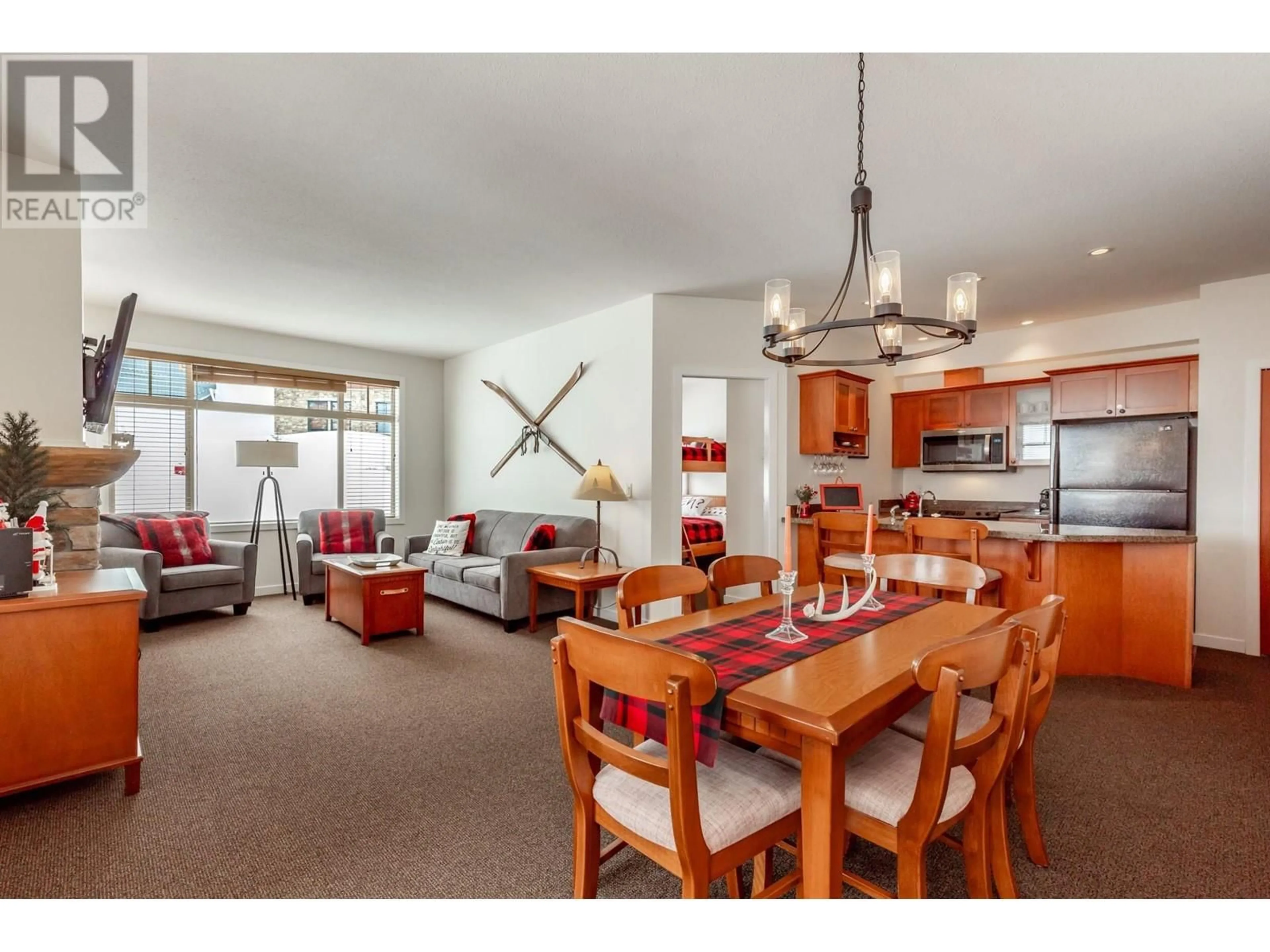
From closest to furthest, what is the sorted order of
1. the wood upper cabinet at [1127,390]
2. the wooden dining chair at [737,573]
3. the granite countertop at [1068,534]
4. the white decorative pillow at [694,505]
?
the wooden dining chair at [737,573] < the granite countertop at [1068,534] < the wood upper cabinet at [1127,390] < the white decorative pillow at [694,505]

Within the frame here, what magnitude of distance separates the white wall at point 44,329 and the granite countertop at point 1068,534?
450cm

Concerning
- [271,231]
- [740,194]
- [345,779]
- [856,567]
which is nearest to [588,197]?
[740,194]

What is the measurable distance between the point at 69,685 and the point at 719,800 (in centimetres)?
230

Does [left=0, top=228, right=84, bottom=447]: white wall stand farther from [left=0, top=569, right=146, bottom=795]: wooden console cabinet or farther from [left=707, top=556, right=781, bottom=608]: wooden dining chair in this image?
[left=707, top=556, right=781, bottom=608]: wooden dining chair

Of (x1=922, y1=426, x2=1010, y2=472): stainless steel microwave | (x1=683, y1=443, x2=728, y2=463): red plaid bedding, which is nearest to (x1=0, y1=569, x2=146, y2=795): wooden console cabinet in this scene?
(x1=683, y1=443, x2=728, y2=463): red plaid bedding

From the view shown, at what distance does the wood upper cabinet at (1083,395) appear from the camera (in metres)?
4.88

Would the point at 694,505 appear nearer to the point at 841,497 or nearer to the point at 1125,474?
the point at 841,497

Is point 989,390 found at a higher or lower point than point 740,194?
lower

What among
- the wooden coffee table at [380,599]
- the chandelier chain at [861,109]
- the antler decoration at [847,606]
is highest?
the chandelier chain at [861,109]

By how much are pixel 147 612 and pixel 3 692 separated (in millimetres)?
2906

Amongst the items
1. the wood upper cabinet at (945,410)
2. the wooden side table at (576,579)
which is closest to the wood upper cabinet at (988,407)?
the wood upper cabinet at (945,410)

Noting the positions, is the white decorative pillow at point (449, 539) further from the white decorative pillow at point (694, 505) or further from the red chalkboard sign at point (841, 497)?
the red chalkboard sign at point (841, 497)

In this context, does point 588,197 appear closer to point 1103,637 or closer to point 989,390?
point 1103,637

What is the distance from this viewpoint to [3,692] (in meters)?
2.01
